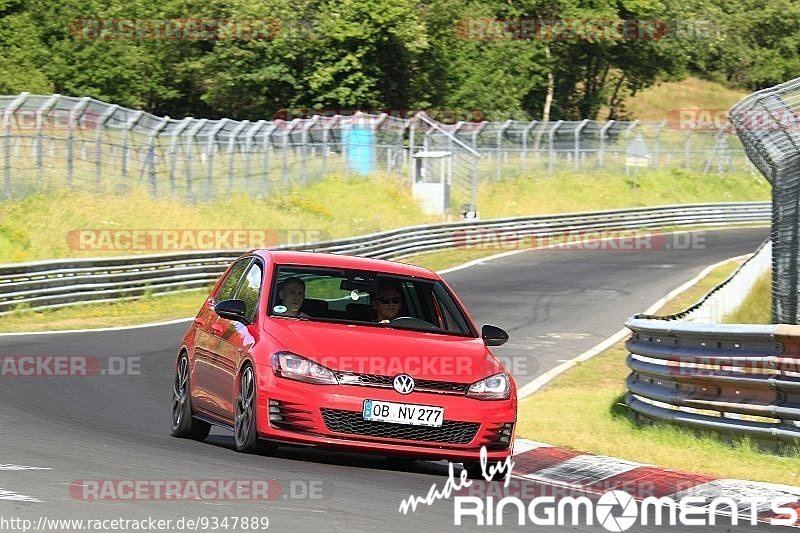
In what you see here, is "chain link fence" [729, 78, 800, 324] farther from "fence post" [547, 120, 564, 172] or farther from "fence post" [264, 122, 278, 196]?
"fence post" [547, 120, 564, 172]

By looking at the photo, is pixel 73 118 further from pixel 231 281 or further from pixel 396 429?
pixel 396 429

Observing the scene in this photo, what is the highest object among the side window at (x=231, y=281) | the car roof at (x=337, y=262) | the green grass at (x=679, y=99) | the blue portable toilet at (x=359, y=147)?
the car roof at (x=337, y=262)

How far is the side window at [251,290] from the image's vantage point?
10594 mm

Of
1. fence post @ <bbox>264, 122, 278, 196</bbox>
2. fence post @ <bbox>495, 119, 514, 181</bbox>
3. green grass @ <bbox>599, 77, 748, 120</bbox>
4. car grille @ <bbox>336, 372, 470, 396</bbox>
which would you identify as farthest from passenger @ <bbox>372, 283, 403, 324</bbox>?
green grass @ <bbox>599, 77, 748, 120</bbox>

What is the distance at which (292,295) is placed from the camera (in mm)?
10516

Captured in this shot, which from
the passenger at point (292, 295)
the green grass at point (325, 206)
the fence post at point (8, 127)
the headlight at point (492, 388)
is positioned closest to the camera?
the headlight at point (492, 388)

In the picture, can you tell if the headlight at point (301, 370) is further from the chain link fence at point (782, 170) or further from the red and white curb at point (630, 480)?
the chain link fence at point (782, 170)

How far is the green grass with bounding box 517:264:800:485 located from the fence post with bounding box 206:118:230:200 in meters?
20.3

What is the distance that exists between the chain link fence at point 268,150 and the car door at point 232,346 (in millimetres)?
20843

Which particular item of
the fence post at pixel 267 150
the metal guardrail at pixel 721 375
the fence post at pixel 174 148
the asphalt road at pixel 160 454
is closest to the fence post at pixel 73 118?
the fence post at pixel 174 148

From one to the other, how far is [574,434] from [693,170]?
180 ft

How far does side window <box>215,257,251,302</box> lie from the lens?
11.6 meters

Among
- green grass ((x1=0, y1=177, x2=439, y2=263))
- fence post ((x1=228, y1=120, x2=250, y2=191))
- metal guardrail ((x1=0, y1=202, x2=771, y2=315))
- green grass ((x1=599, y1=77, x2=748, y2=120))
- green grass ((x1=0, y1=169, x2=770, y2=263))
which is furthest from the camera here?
green grass ((x1=599, y1=77, x2=748, y2=120))

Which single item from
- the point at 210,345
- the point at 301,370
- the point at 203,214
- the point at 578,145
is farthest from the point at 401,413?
the point at 578,145
